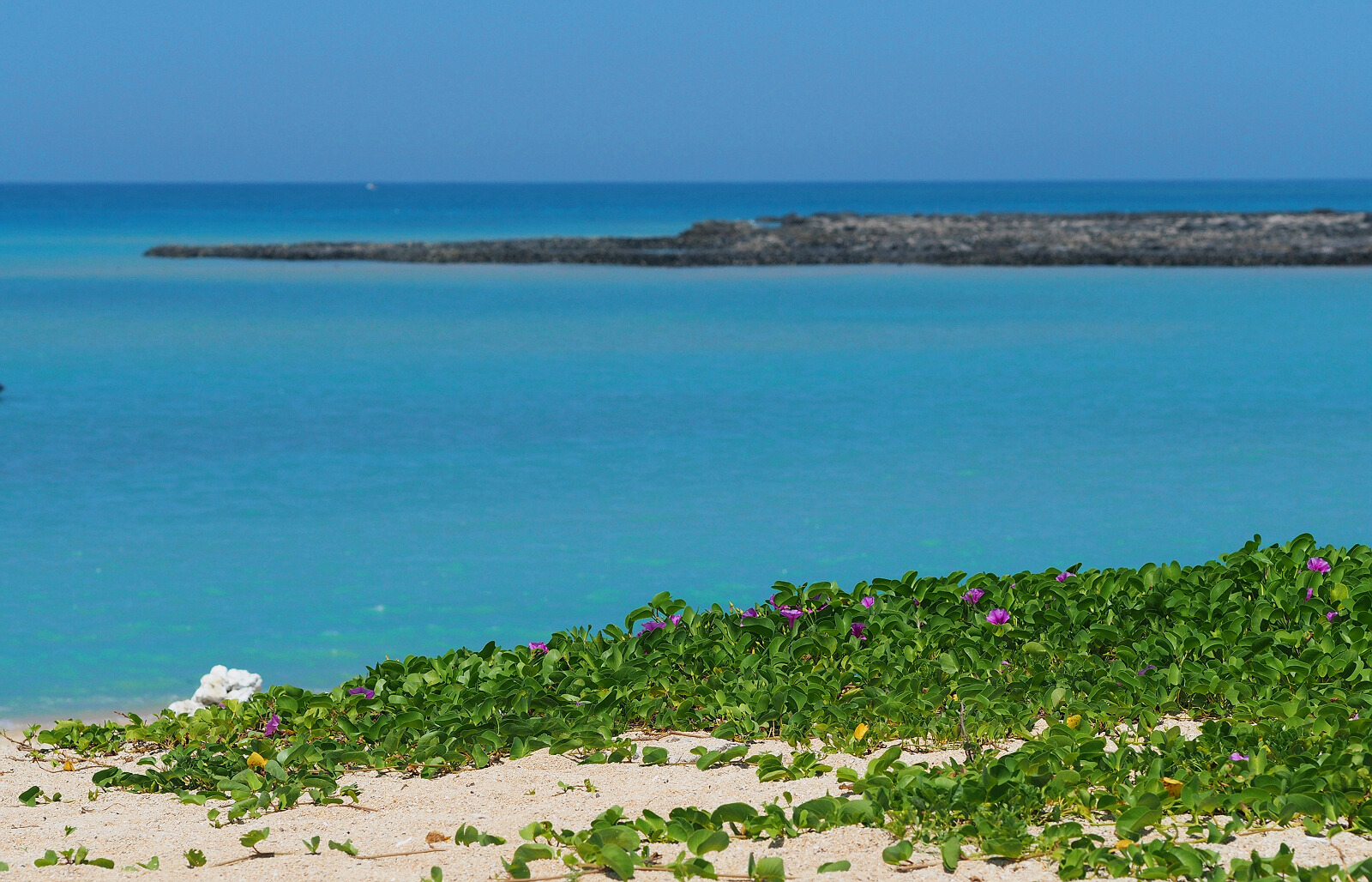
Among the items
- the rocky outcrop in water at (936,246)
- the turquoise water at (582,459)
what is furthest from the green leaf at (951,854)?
the rocky outcrop in water at (936,246)

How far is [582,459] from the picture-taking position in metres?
14.8

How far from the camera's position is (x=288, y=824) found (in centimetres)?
470

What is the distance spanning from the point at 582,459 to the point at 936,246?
3693 cm

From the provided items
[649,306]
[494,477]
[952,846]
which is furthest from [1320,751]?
[649,306]

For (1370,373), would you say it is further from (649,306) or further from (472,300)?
(472,300)

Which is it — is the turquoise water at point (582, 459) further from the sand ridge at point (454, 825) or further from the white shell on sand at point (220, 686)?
the sand ridge at point (454, 825)

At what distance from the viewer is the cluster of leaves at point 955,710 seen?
4.31 metres

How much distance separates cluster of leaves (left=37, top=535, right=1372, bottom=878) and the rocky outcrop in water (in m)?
38.6

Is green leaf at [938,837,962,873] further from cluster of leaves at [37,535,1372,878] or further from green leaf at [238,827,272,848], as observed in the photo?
green leaf at [238,827,272,848]

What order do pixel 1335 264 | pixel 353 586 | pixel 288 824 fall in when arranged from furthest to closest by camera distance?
pixel 1335 264 < pixel 353 586 < pixel 288 824

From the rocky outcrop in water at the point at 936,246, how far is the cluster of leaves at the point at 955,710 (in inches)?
1519

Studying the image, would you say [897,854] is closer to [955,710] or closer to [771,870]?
[771,870]

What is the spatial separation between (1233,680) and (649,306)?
27171 mm

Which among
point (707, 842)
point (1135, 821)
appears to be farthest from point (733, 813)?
point (1135, 821)
